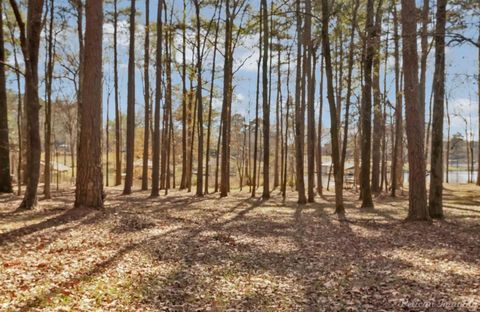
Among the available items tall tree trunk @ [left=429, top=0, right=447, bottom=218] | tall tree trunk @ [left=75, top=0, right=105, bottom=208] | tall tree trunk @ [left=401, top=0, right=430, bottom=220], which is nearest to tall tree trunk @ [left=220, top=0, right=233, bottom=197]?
tall tree trunk @ [left=75, top=0, right=105, bottom=208]

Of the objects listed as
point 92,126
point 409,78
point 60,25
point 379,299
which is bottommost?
point 379,299

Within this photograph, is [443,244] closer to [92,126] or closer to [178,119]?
[92,126]

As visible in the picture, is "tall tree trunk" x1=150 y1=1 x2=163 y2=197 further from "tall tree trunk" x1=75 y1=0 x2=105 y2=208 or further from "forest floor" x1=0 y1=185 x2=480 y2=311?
"tall tree trunk" x1=75 y1=0 x2=105 y2=208

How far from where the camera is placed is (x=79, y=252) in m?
6.21

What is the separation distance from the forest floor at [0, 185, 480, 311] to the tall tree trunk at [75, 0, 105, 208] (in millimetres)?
872

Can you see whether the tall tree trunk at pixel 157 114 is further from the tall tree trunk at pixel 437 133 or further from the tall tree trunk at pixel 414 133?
the tall tree trunk at pixel 437 133

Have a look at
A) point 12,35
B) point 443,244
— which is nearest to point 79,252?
point 443,244

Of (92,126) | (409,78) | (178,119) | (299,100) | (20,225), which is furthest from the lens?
(178,119)

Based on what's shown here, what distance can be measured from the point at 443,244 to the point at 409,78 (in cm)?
448

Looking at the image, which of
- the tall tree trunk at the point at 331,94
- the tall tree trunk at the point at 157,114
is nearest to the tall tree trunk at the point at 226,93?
the tall tree trunk at the point at 157,114

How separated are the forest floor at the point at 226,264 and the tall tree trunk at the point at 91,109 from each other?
872 mm

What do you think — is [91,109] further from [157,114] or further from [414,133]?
[414,133]

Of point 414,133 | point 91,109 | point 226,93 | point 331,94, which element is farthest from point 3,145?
point 414,133

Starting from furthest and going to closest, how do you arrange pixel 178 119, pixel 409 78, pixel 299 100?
1. pixel 178 119
2. pixel 299 100
3. pixel 409 78
